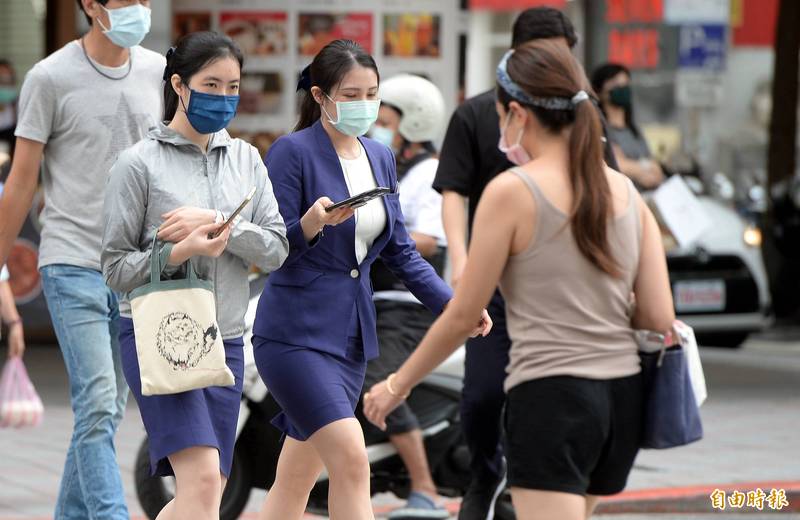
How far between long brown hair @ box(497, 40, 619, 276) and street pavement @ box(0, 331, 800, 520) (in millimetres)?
3756

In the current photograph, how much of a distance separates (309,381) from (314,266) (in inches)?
14.7

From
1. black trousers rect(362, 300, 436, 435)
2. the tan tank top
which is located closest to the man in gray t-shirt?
black trousers rect(362, 300, 436, 435)

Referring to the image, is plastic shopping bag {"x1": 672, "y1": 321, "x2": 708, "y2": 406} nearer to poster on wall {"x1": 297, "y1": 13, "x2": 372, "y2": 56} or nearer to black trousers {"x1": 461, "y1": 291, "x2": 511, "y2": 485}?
black trousers {"x1": 461, "y1": 291, "x2": 511, "y2": 485}

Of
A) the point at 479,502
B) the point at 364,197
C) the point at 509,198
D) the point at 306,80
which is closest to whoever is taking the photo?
the point at 509,198

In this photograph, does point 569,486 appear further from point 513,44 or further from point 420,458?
point 420,458

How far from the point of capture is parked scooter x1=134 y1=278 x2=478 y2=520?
6936 millimetres

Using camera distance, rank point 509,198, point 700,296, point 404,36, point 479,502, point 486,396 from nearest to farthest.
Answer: point 509,198 → point 486,396 → point 479,502 → point 700,296 → point 404,36

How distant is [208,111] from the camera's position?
492 cm

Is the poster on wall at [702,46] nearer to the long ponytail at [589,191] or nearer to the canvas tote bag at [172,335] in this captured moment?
the canvas tote bag at [172,335]

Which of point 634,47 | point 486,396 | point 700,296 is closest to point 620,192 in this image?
point 486,396

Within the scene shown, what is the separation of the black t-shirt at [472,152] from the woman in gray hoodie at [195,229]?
1383 millimetres

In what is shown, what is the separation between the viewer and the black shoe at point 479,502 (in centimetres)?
638

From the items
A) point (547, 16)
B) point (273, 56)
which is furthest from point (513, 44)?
point (273, 56)

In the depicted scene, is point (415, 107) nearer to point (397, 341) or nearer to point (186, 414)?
point (397, 341)
